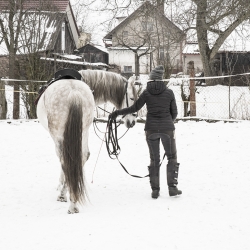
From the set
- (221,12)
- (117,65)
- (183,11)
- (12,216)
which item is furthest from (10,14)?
(117,65)

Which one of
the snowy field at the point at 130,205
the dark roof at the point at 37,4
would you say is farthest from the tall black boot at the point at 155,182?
the dark roof at the point at 37,4

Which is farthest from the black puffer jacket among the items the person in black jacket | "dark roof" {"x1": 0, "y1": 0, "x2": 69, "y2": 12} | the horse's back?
"dark roof" {"x1": 0, "y1": 0, "x2": 69, "y2": 12}

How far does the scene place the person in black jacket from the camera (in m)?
4.74

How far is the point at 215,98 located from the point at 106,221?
38.8 ft

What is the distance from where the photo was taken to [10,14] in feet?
49.1

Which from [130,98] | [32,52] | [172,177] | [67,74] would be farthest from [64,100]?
[32,52]

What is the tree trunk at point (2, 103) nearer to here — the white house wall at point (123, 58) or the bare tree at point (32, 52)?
the bare tree at point (32, 52)

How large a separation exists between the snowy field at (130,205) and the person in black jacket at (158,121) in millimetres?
296

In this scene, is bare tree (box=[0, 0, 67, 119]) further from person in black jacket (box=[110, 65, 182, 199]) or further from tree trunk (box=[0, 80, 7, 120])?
person in black jacket (box=[110, 65, 182, 199])

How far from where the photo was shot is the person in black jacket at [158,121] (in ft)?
15.5

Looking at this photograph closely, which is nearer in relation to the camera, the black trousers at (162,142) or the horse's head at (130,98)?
Answer: the black trousers at (162,142)

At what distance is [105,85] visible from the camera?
17.3 feet

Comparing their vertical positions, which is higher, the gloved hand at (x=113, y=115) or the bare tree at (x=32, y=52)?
the bare tree at (x=32, y=52)

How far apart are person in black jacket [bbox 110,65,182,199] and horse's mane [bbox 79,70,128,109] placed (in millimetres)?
526
